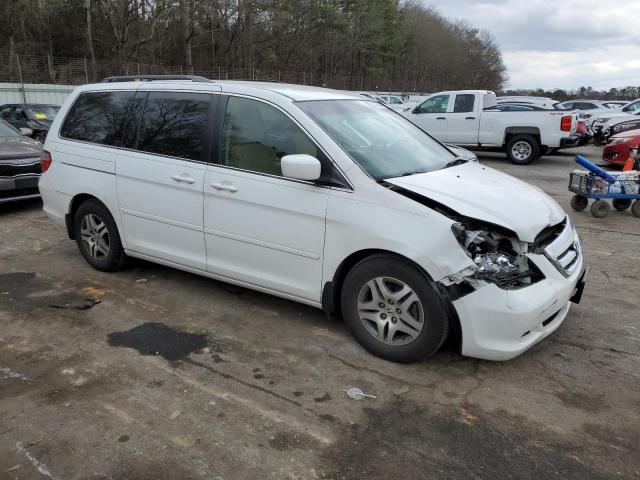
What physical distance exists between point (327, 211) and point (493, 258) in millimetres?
1131

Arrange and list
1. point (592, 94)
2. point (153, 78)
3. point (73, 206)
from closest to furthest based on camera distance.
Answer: point (153, 78)
point (73, 206)
point (592, 94)

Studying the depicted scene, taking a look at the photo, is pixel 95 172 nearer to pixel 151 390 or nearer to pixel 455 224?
pixel 151 390

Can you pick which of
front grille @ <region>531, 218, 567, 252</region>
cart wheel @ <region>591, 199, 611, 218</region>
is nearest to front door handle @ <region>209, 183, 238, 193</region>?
front grille @ <region>531, 218, 567, 252</region>

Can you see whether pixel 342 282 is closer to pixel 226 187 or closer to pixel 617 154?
pixel 226 187

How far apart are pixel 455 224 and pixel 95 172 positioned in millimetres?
3460

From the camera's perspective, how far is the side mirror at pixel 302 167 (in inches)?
140

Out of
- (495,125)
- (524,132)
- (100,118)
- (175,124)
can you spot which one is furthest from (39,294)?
(524,132)

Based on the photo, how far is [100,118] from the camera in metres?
5.09

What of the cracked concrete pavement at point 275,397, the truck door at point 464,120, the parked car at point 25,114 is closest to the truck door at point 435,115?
the truck door at point 464,120

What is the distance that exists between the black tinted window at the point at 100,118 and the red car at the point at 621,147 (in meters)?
11.1

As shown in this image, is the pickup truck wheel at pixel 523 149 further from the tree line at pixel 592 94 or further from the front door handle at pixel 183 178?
the tree line at pixel 592 94

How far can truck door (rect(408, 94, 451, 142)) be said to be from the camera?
15062 millimetres

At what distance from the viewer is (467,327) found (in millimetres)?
3268

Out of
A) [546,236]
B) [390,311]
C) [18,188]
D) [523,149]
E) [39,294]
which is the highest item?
[546,236]
